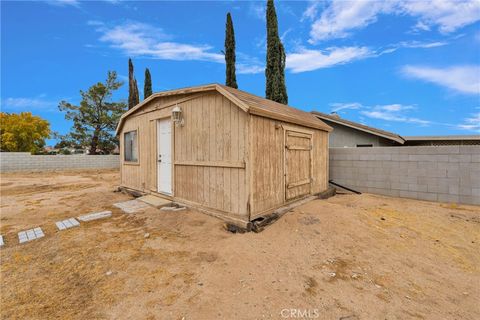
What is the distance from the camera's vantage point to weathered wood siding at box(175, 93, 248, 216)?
3.99 m

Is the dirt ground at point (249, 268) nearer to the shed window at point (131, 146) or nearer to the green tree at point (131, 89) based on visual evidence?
the shed window at point (131, 146)

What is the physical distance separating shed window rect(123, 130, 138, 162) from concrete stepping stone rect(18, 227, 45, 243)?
3.32m

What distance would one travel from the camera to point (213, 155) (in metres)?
4.48

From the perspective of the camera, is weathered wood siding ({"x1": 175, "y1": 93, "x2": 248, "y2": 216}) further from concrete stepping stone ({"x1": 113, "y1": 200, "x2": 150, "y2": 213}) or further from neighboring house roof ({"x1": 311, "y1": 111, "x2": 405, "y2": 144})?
neighboring house roof ({"x1": 311, "y1": 111, "x2": 405, "y2": 144})

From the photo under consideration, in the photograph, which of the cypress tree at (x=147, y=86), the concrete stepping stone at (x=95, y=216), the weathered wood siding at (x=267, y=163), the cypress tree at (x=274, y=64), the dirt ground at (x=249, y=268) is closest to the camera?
the dirt ground at (x=249, y=268)

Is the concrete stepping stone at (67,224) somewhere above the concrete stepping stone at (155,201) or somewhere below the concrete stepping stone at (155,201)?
below

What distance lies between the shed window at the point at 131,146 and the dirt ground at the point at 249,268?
9.57ft

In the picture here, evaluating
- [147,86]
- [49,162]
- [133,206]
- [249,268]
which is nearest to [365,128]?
[249,268]

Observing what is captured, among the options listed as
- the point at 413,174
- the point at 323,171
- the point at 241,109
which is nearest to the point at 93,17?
the point at 241,109

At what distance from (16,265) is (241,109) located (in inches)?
155

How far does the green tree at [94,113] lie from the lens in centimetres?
1970

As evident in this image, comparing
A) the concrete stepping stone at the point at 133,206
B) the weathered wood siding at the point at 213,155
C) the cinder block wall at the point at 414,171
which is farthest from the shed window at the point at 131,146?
the cinder block wall at the point at 414,171

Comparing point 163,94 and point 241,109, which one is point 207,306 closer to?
point 241,109

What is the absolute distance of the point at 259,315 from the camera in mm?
1958
